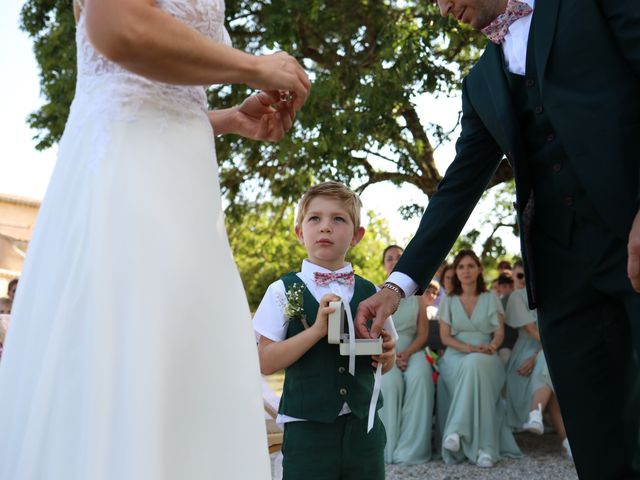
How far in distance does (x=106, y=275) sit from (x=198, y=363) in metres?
0.28

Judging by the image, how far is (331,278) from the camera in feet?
11.0

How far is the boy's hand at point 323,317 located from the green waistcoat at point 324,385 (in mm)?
158

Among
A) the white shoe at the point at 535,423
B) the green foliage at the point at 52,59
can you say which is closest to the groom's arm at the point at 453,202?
the white shoe at the point at 535,423

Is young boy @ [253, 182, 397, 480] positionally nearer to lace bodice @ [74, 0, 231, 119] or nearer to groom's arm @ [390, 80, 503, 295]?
groom's arm @ [390, 80, 503, 295]

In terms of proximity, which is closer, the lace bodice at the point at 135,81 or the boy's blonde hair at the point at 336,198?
Answer: the lace bodice at the point at 135,81

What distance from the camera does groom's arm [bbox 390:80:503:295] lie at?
3.15 meters

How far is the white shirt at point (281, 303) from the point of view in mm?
3270

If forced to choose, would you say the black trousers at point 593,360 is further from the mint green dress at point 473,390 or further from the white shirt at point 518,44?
the mint green dress at point 473,390

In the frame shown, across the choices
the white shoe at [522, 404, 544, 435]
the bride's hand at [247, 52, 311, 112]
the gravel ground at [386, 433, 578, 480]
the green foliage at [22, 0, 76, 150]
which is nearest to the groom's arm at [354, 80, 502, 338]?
the bride's hand at [247, 52, 311, 112]

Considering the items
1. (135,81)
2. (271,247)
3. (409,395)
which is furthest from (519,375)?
(271,247)

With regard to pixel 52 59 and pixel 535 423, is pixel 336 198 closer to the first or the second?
pixel 535 423

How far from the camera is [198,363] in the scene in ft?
5.88

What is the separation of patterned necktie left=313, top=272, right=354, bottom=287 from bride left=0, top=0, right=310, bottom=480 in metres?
1.45

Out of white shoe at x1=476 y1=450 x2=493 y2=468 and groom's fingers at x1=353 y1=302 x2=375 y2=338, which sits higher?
groom's fingers at x1=353 y1=302 x2=375 y2=338
